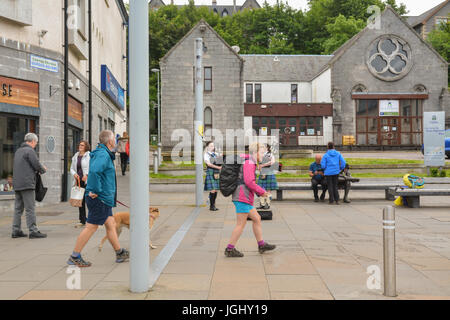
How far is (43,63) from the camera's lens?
13.7 meters

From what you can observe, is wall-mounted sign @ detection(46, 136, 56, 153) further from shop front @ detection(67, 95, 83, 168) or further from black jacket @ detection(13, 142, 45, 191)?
black jacket @ detection(13, 142, 45, 191)

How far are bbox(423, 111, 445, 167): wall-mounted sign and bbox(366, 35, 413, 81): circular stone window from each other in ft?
84.7

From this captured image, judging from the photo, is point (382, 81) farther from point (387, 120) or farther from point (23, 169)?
point (23, 169)

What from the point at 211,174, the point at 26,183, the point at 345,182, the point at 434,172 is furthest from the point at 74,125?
the point at 434,172

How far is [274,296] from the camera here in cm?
486

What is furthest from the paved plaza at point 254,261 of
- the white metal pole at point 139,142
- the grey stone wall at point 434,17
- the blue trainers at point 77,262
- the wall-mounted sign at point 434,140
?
the grey stone wall at point 434,17

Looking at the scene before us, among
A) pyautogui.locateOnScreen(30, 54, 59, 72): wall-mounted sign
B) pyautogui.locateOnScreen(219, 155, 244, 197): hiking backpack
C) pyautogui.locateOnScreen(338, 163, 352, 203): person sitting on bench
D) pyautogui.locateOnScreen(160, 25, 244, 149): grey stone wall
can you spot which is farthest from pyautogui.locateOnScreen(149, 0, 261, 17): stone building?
pyautogui.locateOnScreen(219, 155, 244, 197): hiking backpack

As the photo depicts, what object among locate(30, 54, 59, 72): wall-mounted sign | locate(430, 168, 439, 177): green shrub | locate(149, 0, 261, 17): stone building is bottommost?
locate(430, 168, 439, 177): green shrub

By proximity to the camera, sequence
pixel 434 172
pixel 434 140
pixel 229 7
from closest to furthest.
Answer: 1. pixel 434 140
2. pixel 434 172
3. pixel 229 7

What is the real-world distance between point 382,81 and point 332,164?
32.7m

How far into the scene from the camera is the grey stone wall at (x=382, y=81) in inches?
1677

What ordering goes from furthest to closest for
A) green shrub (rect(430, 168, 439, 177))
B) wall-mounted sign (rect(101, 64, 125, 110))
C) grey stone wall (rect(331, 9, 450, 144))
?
grey stone wall (rect(331, 9, 450, 144)) → wall-mounted sign (rect(101, 64, 125, 110)) → green shrub (rect(430, 168, 439, 177))

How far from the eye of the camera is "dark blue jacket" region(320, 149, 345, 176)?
13.2 metres

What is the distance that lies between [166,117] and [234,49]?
802 centimetres
